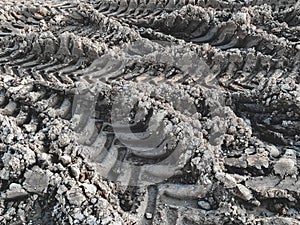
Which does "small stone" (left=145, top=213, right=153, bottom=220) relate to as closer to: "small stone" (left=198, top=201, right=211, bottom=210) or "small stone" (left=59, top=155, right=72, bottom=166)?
"small stone" (left=198, top=201, right=211, bottom=210)

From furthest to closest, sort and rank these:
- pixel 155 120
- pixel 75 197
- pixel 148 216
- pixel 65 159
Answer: pixel 155 120 < pixel 65 159 < pixel 148 216 < pixel 75 197

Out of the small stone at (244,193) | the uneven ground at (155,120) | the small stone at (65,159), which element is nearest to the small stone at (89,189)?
the uneven ground at (155,120)

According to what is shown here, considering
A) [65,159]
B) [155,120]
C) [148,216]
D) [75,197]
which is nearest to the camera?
[75,197]

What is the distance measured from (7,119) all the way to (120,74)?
41.2 inches

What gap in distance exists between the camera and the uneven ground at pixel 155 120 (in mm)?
2676

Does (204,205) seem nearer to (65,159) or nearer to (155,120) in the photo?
(155,120)

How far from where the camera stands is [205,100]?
133 inches

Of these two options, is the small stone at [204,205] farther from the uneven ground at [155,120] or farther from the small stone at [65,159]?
the small stone at [65,159]

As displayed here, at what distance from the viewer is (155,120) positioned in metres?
3.11

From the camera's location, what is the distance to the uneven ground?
2676mm

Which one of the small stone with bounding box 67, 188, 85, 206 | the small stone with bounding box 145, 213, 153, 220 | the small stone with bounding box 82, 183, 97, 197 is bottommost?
the small stone with bounding box 145, 213, 153, 220

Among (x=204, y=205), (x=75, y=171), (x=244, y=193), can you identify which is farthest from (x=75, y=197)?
(x=244, y=193)

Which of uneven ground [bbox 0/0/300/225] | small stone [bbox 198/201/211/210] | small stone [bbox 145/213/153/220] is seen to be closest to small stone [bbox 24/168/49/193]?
uneven ground [bbox 0/0/300/225]

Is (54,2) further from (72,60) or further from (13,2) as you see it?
(72,60)
